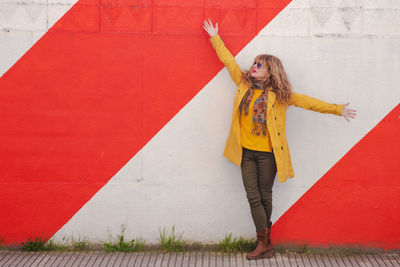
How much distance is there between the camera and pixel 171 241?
168 inches

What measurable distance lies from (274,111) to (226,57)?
0.63 meters

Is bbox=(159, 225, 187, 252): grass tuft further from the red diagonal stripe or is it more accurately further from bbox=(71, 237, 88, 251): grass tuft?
the red diagonal stripe

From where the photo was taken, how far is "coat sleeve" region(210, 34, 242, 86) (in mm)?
3916

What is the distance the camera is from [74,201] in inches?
167

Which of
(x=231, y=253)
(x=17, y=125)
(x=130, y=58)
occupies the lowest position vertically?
(x=231, y=253)

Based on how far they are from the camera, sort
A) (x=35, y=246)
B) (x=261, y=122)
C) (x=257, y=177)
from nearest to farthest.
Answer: (x=261, y=122) → (x=257, y=177) → (x=35, y=246)

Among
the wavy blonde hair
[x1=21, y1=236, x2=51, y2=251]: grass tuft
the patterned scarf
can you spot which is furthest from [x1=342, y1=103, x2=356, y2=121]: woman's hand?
[x1=21, y1=236, x2=51, y2=251]: grass tuft

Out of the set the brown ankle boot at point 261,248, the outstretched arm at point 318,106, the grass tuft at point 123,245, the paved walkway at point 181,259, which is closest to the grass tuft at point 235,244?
the paved walkway at point 181,259

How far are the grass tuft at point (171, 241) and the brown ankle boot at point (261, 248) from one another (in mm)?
650

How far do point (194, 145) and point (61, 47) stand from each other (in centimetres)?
153

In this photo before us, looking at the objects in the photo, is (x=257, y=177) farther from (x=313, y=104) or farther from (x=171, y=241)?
(x=171, y=241)

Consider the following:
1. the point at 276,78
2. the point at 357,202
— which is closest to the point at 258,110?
the point at 276,78

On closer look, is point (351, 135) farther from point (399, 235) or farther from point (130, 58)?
point (130, 58)

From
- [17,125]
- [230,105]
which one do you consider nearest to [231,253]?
[230,105]
